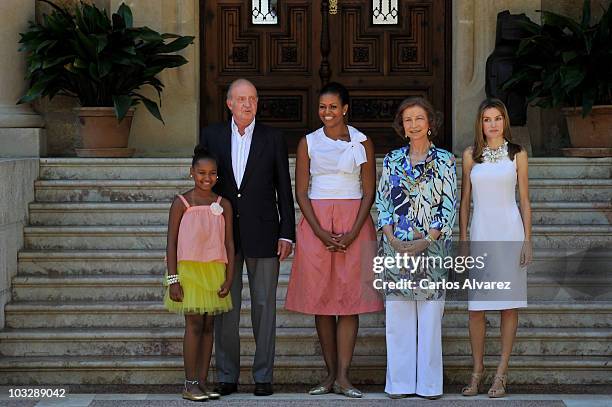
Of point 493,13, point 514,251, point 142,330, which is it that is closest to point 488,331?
point 514,251

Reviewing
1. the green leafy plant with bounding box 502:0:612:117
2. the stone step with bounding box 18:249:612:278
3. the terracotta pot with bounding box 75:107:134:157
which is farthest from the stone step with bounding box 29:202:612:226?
the terracotta pot with bounding box 75:107:134:157

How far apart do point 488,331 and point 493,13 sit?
3.94 m

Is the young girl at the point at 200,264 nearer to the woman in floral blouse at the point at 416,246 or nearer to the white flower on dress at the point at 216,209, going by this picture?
the white flower on dress at the point at 216,209

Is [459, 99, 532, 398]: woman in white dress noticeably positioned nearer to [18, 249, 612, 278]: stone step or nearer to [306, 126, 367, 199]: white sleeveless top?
[306, 126, 367, 199]: white sleeveless top

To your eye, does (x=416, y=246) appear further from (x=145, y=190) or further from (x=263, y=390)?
(x=145, y=190)

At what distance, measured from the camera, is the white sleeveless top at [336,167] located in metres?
7.32

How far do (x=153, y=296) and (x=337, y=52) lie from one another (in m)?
3.97

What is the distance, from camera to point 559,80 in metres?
10.1

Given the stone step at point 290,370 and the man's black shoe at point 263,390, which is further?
the stone step at point 290,370

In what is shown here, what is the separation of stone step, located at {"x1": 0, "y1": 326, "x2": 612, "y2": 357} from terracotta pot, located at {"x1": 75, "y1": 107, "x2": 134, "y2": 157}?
252 cm

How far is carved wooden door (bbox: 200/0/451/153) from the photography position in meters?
11.6

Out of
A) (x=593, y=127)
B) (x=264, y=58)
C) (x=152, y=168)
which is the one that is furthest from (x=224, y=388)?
(x=264, y=58)

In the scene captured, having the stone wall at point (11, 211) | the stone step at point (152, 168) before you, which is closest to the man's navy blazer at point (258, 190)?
the stone wall at point (11, 211)

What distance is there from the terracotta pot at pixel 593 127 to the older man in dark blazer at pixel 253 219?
3.79 meters
